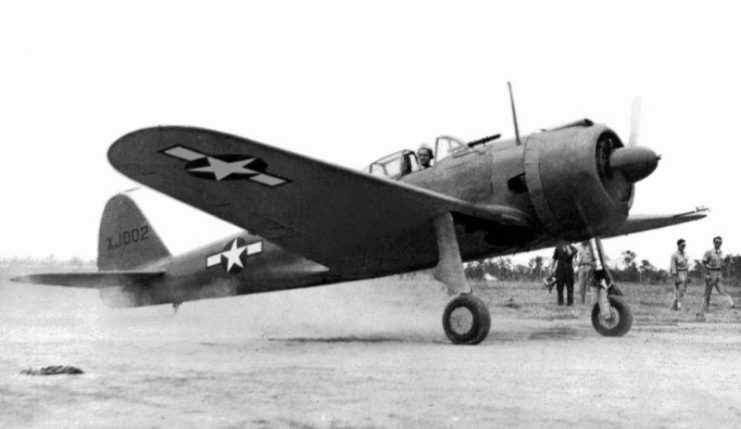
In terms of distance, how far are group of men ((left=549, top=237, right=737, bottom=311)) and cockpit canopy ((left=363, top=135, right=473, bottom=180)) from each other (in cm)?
685

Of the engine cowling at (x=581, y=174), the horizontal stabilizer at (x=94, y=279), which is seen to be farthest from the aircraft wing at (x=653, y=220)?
the horizontal stabilizer at (x=94, y=279)

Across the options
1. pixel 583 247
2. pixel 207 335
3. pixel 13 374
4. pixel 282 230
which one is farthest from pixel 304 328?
pixel 583 247

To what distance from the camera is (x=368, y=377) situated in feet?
17.1

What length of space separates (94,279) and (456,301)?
5.60 metres

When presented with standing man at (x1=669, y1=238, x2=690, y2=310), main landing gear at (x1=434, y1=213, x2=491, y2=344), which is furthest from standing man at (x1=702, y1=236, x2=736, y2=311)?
main landing gear at (x1=434, y1=213, x2=491, y2=344)

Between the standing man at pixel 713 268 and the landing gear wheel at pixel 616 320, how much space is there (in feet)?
23.7

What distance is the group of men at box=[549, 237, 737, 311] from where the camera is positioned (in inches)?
608

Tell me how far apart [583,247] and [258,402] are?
45.2 ft

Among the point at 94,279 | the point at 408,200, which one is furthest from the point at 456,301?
the point at 94,279

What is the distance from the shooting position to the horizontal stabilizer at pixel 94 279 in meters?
9.57

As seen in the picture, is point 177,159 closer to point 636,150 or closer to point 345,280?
point 345,280

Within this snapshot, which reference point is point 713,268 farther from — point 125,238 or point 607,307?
point 125,238

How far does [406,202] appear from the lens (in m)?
7.82

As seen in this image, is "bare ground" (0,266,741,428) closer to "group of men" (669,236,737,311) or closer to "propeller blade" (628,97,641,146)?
"propeller blade" (628,97,641,146)
